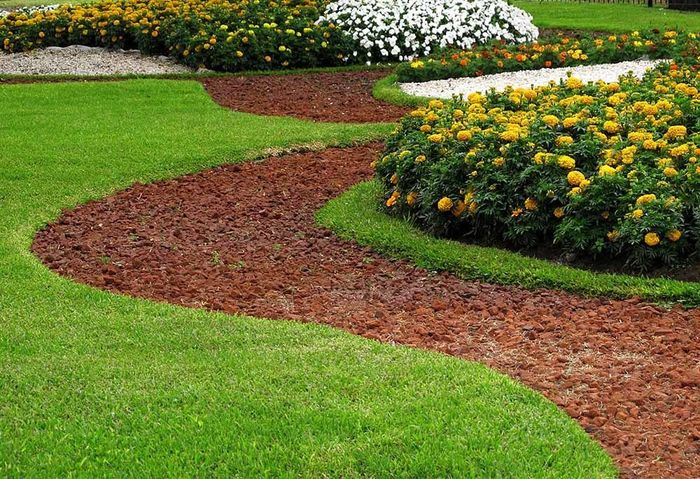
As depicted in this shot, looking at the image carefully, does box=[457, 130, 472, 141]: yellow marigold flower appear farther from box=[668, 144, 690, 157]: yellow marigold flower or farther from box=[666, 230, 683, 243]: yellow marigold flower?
box=[666, 230, 683, 243]: yellow marigold flower

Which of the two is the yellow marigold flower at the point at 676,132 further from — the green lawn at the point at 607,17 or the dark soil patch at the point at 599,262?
the green lawn at the point at 607,17

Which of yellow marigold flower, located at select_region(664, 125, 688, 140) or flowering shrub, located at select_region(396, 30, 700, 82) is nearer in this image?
yellow marigold flower, located at select_region(664, 125, 688, 140)

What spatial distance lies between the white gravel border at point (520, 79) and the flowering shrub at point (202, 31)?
7.95 feet

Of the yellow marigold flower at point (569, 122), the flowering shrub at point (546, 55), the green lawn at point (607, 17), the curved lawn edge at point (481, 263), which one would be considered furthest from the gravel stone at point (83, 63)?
the yellow marigold flower at point (569, 122)

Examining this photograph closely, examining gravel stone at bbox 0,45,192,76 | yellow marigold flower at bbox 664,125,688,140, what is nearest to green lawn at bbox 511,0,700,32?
gravel stone at bbox 0,45,192,76

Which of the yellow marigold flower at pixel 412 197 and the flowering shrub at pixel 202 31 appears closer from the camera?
the yellow marigold flower at pixel 412 197

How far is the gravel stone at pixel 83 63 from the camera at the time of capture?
15.8 m

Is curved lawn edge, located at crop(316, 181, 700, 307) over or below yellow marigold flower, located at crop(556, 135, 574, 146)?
below

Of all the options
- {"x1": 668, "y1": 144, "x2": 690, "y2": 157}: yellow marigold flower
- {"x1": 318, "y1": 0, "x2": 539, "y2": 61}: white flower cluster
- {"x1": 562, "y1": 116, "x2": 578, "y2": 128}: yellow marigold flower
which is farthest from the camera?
{"x1": 318, "y1": 0, "x2": 539, "y2": 61}: white flower cluster

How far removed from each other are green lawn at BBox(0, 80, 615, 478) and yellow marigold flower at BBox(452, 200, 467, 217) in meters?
1.87

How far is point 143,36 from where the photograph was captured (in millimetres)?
16688

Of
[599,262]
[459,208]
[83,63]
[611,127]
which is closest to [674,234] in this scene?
[599,262]

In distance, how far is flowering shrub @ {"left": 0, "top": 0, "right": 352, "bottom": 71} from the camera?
51.4ft

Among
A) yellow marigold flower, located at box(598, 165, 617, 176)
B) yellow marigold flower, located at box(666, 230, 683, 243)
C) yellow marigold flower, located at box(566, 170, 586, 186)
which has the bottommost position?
yellow marigold flower, located at box(666, 230, 683, 243)
